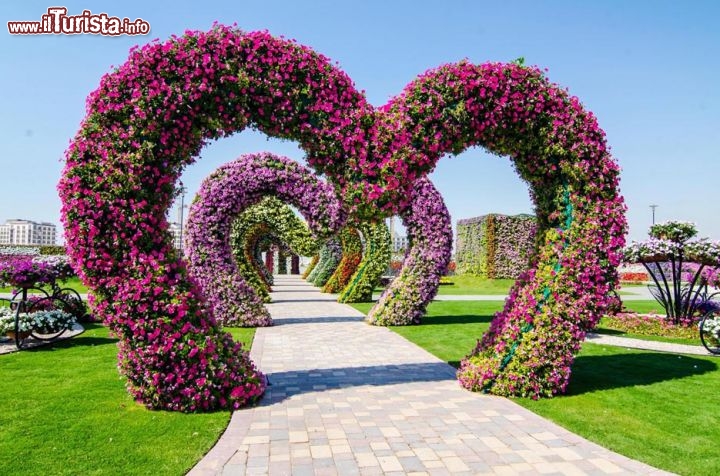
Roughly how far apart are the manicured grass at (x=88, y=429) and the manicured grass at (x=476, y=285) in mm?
22493

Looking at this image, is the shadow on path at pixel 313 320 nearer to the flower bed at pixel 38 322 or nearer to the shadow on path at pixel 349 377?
the flower bed at pixel 38 322

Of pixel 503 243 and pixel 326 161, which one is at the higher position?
pixel 326 161

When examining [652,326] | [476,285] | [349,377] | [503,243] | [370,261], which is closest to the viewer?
[349,377]

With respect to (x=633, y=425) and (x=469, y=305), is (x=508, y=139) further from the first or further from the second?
(x=469, y=305)

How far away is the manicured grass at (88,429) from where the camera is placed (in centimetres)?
431

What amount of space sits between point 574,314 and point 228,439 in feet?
13.7

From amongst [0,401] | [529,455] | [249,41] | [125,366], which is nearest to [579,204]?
[529,455]

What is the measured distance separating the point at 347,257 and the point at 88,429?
19.0 metres

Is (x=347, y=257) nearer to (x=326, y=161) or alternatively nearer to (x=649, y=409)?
(x=326, y=161)

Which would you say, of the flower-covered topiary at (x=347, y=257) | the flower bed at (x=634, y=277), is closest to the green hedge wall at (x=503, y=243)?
the flower-covered topiary at (x=347, y=257)

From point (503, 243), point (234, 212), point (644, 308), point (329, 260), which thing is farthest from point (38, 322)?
point (503, 243)

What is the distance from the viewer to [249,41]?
595 centimetres

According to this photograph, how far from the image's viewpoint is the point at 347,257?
24.0m

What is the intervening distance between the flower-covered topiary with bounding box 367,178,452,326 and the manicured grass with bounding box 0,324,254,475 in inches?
277
